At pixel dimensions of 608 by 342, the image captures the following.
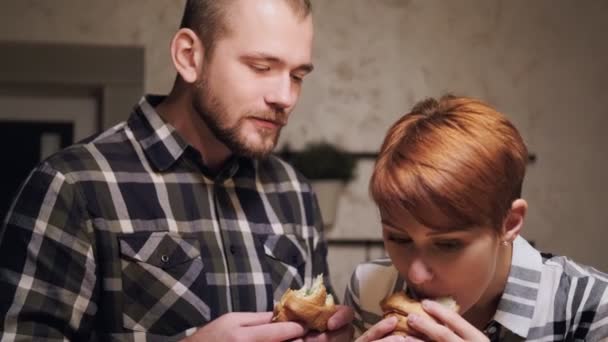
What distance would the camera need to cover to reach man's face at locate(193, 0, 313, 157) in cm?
136

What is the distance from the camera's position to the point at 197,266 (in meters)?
1.39

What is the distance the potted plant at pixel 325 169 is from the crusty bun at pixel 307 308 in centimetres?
108

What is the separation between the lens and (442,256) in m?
1.08

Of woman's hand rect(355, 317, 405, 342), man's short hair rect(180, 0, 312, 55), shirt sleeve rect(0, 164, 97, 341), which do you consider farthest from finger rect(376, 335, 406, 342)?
man's short hair rect(180, 0, 312, 55)

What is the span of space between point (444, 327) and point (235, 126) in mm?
552

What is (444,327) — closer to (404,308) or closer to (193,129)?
(404,308)

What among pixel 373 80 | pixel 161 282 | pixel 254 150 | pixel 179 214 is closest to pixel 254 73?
pixel 254 150

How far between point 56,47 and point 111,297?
1135 millimetres

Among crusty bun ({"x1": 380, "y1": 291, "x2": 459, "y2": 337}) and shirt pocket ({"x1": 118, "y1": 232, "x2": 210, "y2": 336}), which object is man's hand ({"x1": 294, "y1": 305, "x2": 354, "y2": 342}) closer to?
crusty bun ({"x1": 380, "y1": 291, "x2": 459, "y2": 337})

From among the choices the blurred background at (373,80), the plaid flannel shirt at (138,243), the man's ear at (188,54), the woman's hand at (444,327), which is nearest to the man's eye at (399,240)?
the woman's hand at (444,327)

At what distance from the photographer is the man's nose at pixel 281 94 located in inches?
53.6

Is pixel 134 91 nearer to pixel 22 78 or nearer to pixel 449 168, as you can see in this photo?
pixel 22 78

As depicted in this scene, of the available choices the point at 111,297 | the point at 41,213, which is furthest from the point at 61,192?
the point at 111,297

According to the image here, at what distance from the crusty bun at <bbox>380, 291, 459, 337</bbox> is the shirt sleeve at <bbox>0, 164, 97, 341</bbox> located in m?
0.53
